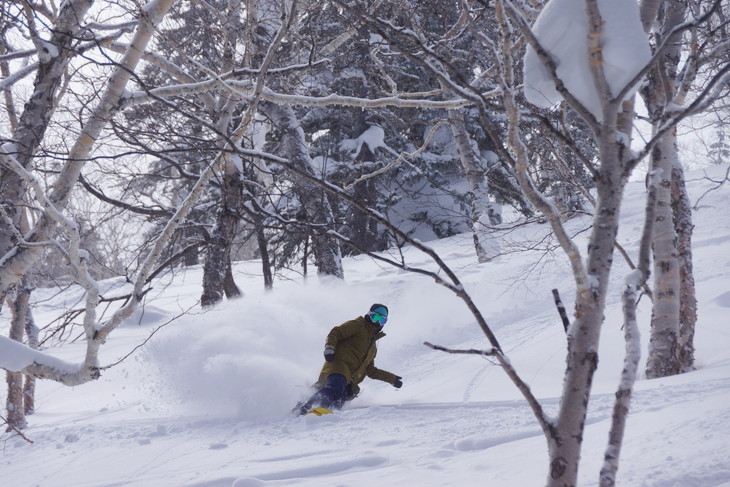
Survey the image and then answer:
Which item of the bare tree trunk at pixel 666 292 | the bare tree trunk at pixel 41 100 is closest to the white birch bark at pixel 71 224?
the bare tree trunk at pixel 41 100

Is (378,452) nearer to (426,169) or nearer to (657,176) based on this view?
(657,176)

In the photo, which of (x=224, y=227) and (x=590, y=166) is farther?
(x=224, y=227)

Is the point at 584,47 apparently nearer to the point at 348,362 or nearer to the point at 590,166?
the point at 590,166

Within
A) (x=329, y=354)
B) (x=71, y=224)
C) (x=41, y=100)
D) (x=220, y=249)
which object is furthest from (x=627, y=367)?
(x=220, y=249)

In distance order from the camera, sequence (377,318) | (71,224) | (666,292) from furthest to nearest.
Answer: (377,318) < (666,292) < (71,224)

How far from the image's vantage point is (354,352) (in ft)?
20.1

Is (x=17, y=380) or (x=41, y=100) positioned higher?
(x=41, y=100)

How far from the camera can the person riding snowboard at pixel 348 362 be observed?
5.72 m

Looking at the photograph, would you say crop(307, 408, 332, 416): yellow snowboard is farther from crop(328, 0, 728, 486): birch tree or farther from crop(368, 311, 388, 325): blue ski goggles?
crop(328, 0, 728, 486): birch tree

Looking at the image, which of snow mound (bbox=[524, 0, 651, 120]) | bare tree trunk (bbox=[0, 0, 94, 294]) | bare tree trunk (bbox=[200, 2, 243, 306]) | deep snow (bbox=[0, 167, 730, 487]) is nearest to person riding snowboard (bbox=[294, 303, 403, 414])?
A: deep snow (bbox=[0, 167, 730, 487])

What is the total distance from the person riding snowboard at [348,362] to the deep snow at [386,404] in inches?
9.3

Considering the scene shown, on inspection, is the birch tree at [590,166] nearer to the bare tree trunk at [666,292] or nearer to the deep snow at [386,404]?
the deep snow at [386,404]

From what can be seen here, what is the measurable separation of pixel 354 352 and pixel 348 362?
0.45 feet

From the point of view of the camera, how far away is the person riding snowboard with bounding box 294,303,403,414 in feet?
18.8
